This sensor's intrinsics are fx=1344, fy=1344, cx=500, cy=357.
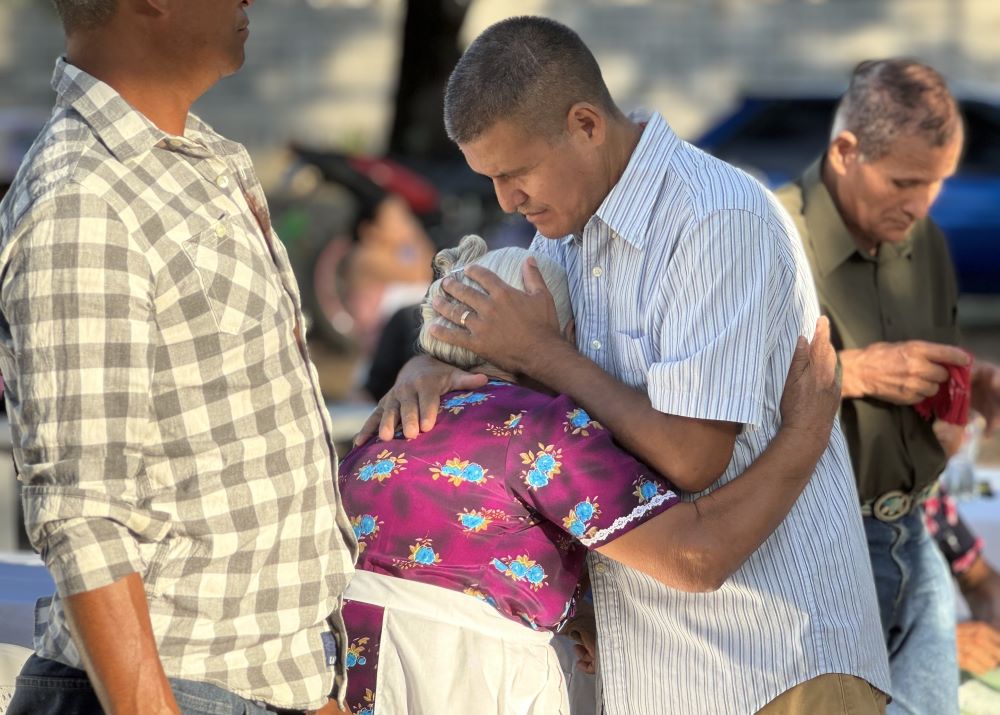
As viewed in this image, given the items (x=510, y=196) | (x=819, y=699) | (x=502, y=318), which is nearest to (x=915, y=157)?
(x=510, y=196)

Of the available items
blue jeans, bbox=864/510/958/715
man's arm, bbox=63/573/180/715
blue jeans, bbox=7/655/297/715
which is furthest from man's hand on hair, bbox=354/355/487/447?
blue jeans, bbox=864/510/958/715

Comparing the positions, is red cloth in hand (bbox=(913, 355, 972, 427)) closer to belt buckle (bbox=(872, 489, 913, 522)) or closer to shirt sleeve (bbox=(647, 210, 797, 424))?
belt buckle (bbox=(872, 489, 913, 522))

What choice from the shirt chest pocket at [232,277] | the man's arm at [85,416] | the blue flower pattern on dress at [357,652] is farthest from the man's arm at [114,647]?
the blue flower pattern on dress at [357,652]

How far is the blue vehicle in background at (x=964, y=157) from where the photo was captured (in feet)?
32.6

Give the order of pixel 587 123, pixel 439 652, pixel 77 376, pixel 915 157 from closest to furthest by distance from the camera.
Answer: pixel 77 376 < pixel 439 652 < pixel 587 123 < pixel 915 157

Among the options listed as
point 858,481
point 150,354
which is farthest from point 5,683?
point 858,481

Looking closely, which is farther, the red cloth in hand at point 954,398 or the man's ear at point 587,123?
the red cloth in hand at point 954,398

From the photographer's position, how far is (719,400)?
2.10 meters

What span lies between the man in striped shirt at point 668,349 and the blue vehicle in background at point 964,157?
7760mm

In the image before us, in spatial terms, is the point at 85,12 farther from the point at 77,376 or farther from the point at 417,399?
the point at 417,399

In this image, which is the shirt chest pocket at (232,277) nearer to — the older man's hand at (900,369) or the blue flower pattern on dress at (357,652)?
the blue flower pattern on dress at (357,652)

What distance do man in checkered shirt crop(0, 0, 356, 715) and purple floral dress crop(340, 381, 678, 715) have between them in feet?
1.01

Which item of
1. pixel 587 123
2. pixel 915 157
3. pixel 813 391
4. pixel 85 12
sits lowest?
pixel 813 391

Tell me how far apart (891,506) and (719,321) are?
1287 millimetres
